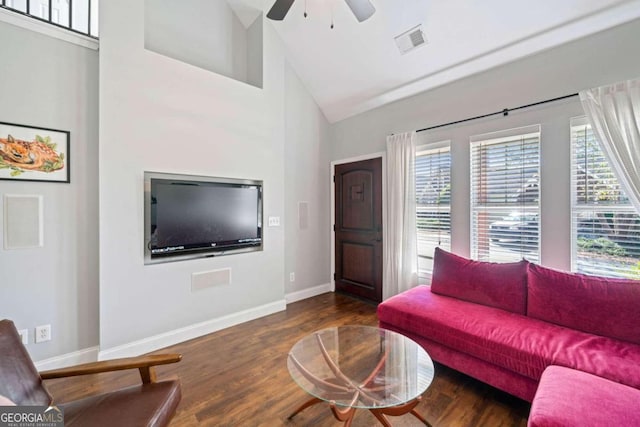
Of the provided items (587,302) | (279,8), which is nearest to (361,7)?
(279,8)

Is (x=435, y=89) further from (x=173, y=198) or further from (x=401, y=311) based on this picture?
(x=173, y=198)

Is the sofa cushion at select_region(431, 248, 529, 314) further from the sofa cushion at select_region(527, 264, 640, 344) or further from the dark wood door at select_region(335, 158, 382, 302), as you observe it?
the dark wood door at select_region(335, 158, 382, 302)

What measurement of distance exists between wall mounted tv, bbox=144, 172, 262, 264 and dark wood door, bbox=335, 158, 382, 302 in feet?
4.72

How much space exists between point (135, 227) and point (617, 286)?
393 cm

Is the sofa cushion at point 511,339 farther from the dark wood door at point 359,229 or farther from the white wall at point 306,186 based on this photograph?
the white wall at point 306,186

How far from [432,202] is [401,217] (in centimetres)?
41

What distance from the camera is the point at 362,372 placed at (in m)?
1.74

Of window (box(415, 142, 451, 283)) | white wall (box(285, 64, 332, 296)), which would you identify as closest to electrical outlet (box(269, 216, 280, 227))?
white wall (box(285, 64, 332, 296))

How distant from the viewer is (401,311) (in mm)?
2420

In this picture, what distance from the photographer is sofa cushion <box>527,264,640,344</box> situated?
6.02 ft

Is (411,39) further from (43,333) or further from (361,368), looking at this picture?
(43,333)

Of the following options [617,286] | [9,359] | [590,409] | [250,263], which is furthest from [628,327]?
[9,359]

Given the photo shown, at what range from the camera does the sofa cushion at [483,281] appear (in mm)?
2311

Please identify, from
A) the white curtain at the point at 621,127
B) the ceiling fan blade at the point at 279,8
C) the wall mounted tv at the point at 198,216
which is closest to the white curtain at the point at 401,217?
the white curtain at the point at 621,127
